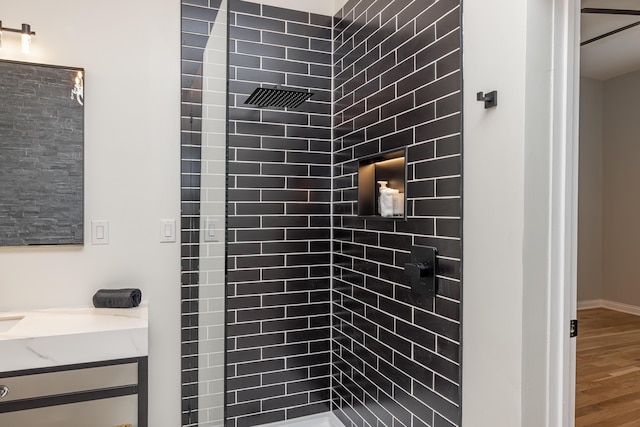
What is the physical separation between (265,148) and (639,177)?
470 centimetres

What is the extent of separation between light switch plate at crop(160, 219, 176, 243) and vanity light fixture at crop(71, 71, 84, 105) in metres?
0.74

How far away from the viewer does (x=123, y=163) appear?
2.12 meters

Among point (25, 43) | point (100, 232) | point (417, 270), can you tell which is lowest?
point (417, 270)

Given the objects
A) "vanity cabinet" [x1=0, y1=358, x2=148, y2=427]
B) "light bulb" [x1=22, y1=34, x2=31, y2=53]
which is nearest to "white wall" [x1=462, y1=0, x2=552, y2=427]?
"vanity cabinet" [x1=0, y1=358, x2=148, y2=427]

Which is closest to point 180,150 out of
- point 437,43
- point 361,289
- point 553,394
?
point 361,289

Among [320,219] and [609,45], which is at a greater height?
[609,45]

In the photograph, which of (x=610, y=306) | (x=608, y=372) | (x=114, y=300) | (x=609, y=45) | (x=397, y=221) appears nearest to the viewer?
(x=397, y=221)

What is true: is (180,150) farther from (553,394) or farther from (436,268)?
(553,394)

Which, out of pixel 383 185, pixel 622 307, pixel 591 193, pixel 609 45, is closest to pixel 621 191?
pixel 591 193

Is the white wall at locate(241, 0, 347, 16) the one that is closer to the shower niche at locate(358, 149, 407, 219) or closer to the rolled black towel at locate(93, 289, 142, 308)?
the shower niche at locate(358, 149, 407, 219)

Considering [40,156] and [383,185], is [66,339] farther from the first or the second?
[383,185]

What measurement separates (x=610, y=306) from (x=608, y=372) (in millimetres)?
2394

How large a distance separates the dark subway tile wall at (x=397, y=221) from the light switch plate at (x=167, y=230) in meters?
0.96

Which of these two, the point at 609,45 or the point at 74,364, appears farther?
the point at 609,45
